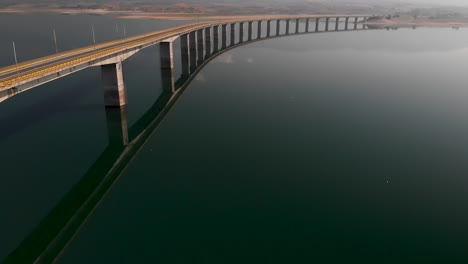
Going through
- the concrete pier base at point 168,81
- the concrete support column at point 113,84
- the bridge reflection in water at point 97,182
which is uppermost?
the concrete support column at point 113,84

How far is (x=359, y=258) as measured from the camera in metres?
27.3

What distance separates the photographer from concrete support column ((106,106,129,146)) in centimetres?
4934

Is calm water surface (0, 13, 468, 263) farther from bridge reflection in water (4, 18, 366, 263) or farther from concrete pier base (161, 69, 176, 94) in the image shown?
concrete pier base (161, 69, 176, 94)

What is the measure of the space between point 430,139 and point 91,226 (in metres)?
45.0

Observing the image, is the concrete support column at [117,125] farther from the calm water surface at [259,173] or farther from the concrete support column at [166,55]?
the concrete support column at [166,55]

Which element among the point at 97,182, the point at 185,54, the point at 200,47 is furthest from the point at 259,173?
the point at 200,47

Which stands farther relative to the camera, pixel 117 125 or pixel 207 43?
pixel 207 43

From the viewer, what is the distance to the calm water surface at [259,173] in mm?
28609

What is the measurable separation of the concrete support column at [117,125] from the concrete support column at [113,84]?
1.12 metres

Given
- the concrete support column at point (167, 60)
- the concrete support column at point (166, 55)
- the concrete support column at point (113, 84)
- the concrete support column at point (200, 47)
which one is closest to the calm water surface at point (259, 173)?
the concrete support column at point (113, 84)

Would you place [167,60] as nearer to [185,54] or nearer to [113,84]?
[185,54]

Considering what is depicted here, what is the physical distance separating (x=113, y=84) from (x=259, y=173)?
31356 millimetres

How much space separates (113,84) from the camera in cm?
5712

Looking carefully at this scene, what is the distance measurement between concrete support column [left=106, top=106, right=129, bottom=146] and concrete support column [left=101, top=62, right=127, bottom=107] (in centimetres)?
112
